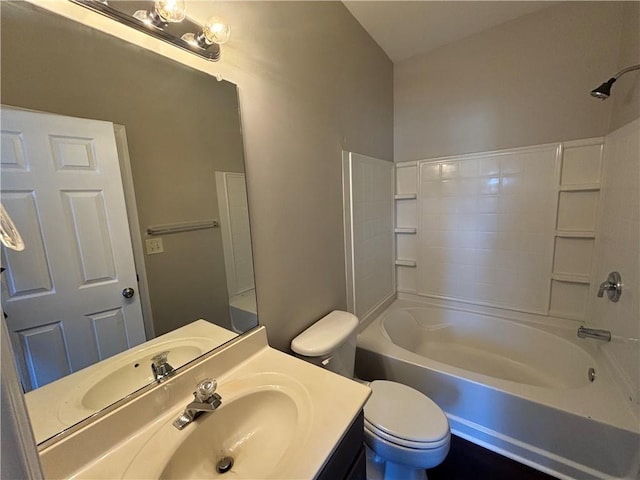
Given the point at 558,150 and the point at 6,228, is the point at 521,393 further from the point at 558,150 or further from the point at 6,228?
the point at 6,228

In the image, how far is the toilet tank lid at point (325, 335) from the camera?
4.06 feet

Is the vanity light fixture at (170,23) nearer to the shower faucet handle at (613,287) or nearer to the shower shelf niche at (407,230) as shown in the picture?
the shower shelf niche at (407,230)

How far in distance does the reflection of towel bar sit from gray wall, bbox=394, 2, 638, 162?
1944 mm

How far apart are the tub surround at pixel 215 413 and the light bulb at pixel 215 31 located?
1.05m

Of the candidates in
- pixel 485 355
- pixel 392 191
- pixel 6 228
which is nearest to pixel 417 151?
pixel 392 191

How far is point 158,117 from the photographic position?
836mm

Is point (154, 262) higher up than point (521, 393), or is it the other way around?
point (154, 262)

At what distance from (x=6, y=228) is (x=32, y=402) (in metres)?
0.61

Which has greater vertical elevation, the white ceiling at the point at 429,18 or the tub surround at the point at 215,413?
the white ceiling at the point at 429,18

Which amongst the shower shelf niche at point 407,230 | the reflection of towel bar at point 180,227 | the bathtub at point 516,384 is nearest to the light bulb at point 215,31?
the reflection of towel bar at point 180,227

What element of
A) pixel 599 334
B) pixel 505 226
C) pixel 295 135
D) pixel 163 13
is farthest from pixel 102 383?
pixel 505 226

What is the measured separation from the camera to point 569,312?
1.90 metres

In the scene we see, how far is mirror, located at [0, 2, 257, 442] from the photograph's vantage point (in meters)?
0.59

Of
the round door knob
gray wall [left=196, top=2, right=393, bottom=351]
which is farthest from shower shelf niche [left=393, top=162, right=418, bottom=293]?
the round door knob
